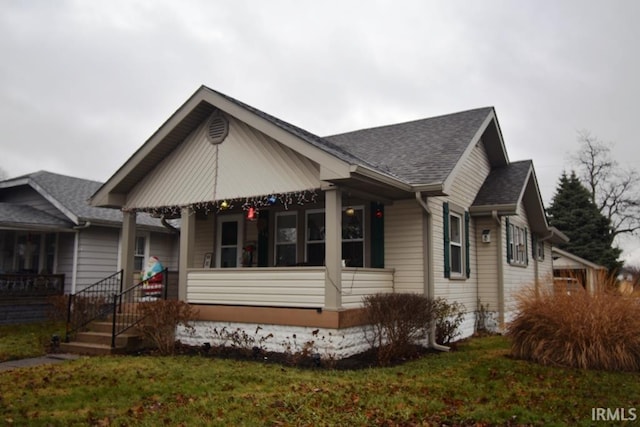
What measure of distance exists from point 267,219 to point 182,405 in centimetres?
728

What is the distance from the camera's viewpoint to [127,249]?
39.1 ft

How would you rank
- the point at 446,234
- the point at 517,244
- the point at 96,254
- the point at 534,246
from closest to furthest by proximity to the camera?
the point at 446,234 < the point at 517,244 < the point at 96,254 < the point at 534,246

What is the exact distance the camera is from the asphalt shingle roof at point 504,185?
44.3ft

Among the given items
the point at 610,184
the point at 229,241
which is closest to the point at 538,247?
the point at 229,241

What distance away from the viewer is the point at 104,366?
27.4ft

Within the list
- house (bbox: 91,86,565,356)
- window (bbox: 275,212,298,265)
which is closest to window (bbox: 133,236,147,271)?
house (bbox: 91,86,565,356)

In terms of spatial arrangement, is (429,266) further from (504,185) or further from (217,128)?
(217,128)

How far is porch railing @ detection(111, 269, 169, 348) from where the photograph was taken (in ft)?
32.8

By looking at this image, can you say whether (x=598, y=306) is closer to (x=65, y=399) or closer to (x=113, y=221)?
(x=65, y=399)

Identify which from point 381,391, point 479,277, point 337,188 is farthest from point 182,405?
point 479,277

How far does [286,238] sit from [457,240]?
167 inches


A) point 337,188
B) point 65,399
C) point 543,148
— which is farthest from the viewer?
point 543,148

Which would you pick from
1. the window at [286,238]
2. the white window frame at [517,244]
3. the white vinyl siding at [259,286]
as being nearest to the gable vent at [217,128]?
the white vinyl siding at [259,286]

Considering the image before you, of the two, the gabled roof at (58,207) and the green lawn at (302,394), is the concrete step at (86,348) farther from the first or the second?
the gabled roof at (58,207)
